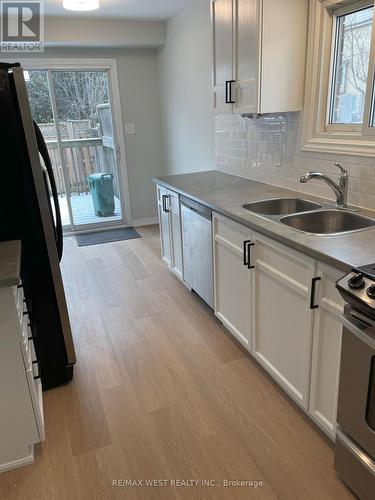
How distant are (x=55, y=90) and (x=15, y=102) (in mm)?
3327

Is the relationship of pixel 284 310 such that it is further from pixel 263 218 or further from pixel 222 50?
pixel 222 50

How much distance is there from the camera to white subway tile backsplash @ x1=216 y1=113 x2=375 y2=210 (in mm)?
2090

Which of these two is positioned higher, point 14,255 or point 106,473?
point 14,255

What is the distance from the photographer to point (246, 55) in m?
2.37

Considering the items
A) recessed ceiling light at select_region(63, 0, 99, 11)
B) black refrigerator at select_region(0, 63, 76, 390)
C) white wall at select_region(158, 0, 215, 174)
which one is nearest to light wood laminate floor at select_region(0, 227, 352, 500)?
black refrigerator at select_region(0, 63, 76, 390)

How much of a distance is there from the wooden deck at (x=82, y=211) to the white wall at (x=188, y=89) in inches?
49.3

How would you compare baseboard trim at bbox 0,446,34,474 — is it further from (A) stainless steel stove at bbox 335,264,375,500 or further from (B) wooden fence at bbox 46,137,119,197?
(B) wooden fence at bbox 46,137,119,197

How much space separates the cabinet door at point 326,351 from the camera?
1.53 meters

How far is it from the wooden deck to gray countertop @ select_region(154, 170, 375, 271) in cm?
217

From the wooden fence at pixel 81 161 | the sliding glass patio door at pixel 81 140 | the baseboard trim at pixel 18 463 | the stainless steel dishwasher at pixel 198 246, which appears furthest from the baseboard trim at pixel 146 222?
the baseboard trim at pixel 18 463

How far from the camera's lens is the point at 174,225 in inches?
130

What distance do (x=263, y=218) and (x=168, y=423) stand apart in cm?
117

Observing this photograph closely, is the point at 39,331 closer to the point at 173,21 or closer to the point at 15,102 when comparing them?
the point at 15,102

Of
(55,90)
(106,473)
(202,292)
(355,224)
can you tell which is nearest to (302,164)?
(355,224)
